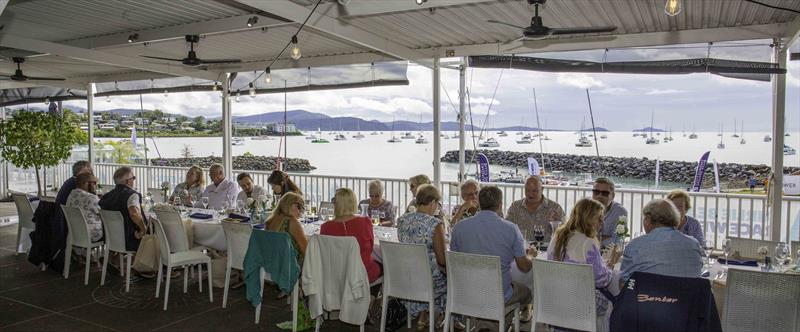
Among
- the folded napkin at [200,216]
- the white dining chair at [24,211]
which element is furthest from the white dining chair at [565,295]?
the white dining chair at [24,211]

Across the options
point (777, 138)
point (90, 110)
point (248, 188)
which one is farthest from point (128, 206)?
point (90, 110)

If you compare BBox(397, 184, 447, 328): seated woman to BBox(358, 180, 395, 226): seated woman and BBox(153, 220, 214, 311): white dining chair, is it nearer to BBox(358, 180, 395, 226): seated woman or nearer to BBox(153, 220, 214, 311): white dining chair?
BBox(358, 180, 395, 226): seated woman

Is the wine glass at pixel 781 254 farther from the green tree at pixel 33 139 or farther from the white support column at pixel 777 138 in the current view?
the green tree at pixel 33 139

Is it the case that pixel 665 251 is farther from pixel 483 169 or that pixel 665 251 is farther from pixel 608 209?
pixel 483 169

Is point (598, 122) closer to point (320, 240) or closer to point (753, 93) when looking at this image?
point (753, 93)

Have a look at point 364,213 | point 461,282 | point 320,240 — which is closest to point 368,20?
point 364,213

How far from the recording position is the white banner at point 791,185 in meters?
6.57

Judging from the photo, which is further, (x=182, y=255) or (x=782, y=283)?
(x=182, y=255)

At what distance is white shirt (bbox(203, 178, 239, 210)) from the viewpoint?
7.41 m

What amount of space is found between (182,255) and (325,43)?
363 cm

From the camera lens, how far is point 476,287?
3.77 meters

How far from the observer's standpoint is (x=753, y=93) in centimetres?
905

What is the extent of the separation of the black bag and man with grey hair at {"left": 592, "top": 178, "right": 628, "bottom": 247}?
1.79m

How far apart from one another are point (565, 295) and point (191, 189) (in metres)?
5.61
